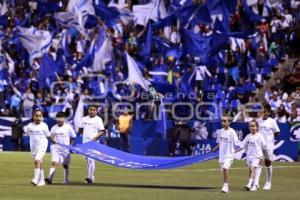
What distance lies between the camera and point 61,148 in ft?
75.0

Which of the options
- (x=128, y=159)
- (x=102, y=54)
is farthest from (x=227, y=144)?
(x=102, y=54)

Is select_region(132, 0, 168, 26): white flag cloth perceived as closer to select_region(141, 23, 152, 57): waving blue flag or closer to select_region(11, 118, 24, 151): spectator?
select_region(141, 23, 152, 57): waving blue flag

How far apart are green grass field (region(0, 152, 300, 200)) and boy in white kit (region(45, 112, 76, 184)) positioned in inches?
14.6

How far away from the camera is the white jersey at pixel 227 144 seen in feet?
69.9

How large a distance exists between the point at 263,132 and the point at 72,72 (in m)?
18.5

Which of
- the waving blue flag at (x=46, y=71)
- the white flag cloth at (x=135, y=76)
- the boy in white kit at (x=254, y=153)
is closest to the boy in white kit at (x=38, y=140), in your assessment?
the boy in white kit at (x=254, y=153)

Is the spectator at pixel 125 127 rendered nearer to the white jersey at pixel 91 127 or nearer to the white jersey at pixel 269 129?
the white jersey at pixel 269 129

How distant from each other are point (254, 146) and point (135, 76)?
17.6 meters

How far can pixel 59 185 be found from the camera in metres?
22.3

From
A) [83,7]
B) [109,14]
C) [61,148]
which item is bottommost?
[61,148]

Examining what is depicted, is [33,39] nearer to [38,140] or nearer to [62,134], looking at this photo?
[62,134]

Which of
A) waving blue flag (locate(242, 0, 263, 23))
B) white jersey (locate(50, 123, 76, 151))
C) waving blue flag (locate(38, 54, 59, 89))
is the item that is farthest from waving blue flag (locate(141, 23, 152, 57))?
white jersey (locate(50, 123, 76, 151))

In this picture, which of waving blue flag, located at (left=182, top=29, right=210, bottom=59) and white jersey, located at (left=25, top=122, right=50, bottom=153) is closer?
white jersey, located at (left=25, top=122, right=50, bottom=153)

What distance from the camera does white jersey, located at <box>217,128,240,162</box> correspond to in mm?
21297
